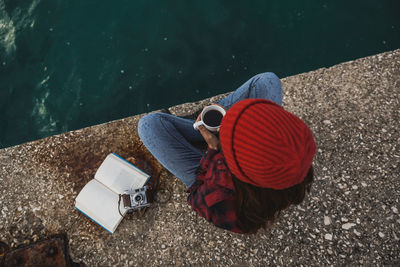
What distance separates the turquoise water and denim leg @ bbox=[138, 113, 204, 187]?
1.65 meters

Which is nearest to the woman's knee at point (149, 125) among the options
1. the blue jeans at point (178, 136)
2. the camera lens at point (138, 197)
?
the blue jeans at point (178, 136)

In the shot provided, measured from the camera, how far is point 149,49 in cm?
388

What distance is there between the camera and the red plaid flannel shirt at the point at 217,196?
4.97 ft

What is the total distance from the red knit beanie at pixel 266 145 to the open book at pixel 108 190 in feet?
4.36

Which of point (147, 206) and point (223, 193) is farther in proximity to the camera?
point (147, 206)

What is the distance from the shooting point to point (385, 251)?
2.19 meters

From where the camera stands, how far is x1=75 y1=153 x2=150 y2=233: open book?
2.26 metres

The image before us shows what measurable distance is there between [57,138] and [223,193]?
186cm

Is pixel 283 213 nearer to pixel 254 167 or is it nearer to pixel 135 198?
pixel 135 198

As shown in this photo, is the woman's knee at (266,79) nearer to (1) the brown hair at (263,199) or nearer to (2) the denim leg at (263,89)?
(2) the denim leg at (263,89)

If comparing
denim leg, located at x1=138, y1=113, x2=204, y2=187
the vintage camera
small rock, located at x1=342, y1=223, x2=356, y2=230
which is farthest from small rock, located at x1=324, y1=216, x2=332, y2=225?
the vintage camera

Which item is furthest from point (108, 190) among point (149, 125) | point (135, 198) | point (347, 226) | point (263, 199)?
point (347, 226)

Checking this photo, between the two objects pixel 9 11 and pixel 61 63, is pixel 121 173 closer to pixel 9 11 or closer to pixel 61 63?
pixel 61 63

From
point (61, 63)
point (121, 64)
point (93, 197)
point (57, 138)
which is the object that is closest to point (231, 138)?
point (93, 197)
